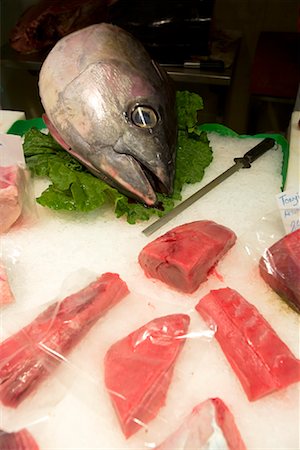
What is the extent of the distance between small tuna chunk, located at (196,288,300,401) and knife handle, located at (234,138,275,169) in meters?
0.81

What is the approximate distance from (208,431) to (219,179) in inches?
43.4

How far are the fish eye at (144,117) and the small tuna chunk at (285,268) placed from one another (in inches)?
24.0

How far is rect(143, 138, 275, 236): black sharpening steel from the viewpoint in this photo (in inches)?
67.8

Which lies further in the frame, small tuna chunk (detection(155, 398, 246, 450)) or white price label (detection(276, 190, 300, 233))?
white price label (detection(276, 190, 300, 233))

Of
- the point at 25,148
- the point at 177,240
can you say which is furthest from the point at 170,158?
the point at 25,148

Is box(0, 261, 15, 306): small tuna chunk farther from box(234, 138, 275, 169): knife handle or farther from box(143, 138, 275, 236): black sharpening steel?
box(234, 138, 275, 169): knife handle

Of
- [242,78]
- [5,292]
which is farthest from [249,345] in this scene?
[242,78]

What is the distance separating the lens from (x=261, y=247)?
1565 millimetres

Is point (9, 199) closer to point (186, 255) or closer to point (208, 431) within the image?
point (186, 255)

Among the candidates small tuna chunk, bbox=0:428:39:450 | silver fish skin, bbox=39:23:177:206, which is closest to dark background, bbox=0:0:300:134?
silver fish skin, bbox=39:23:177:206

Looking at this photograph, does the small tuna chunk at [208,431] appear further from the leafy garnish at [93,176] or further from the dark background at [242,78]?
the dark background at [242,78]

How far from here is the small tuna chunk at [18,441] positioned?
1.02 m

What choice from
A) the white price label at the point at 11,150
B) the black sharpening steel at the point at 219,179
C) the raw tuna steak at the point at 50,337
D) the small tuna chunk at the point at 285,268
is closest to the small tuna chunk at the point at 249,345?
→ the small tuna chunk at the point at 285,268

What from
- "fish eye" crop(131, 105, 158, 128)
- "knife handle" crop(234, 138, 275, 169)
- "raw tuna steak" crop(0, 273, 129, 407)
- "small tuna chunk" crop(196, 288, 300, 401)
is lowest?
"raw tuna steak" crop(0, 273, 129, 407)
